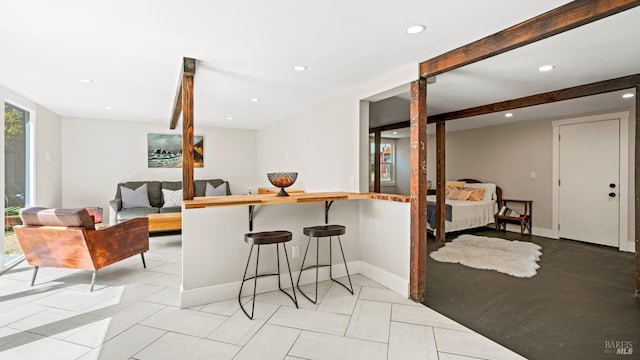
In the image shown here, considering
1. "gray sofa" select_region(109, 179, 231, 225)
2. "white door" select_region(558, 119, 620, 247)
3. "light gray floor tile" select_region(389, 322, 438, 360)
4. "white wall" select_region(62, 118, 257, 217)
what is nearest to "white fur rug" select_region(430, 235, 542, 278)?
"white door" select_region(558, 119, 620, 247)

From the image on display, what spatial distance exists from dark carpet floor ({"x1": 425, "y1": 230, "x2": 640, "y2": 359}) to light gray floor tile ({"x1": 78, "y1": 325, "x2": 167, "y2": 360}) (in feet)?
7.57

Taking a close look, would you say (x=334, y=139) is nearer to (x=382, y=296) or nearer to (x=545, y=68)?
(x=382, y=296)

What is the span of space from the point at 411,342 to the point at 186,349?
154cm

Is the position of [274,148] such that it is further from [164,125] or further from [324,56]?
[324,56]

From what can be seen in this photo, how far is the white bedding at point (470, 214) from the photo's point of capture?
5531mm

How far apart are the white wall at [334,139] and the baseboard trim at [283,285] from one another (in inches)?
36.8

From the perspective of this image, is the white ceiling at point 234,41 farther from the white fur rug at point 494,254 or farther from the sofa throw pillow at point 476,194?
the sofa throw pillow at point 476,194

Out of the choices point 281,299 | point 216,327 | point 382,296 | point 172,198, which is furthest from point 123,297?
point 172,198

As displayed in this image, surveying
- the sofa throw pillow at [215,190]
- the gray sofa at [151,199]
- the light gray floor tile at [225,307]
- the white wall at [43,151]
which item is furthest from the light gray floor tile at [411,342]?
the sofa throw pillow at [215,190]

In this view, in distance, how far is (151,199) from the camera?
6.08 m

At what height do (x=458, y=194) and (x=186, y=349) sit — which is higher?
(x=458, y=194)

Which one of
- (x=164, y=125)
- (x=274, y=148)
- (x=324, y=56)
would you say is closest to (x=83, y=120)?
(x=164, y=125)

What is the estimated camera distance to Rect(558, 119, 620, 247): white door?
4.80 m

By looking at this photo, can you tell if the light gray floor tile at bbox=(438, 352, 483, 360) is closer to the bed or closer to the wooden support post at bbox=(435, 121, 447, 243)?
the wooden support post at bbox=(435, 121, 447, 243)
